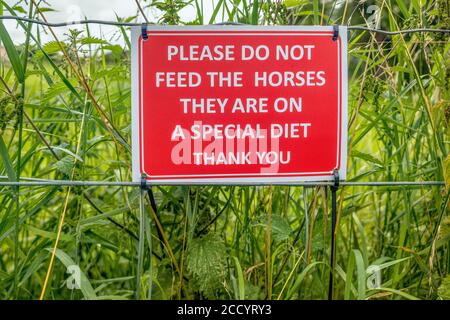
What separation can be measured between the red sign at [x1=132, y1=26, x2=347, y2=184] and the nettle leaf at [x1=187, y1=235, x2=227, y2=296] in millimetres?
191

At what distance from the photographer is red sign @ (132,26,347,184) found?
1117mm

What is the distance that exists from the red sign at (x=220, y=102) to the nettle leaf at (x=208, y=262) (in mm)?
191

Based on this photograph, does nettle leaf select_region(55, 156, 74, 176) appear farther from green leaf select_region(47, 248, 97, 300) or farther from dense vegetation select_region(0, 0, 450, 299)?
green leaf select_region(47, 248, 97, 300)

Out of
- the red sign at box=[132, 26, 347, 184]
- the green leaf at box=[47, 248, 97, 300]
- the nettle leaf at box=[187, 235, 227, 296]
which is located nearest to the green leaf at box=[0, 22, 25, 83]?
the red sign at box=[132, 26, 347, 184]

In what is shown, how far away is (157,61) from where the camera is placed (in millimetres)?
1119

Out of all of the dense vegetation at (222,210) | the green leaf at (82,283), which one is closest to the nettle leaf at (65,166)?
the dense vegetation at (222,210)

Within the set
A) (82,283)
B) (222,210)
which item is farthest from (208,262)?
(82,283)

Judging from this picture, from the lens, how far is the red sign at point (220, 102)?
112 centimetres

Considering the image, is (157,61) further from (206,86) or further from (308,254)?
(308,254)

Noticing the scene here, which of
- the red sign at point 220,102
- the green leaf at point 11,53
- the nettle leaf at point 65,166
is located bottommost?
the nettle leaf at point 65,166

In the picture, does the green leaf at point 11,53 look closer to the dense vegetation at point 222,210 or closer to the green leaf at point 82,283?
the dense vegetation at point 222,210
